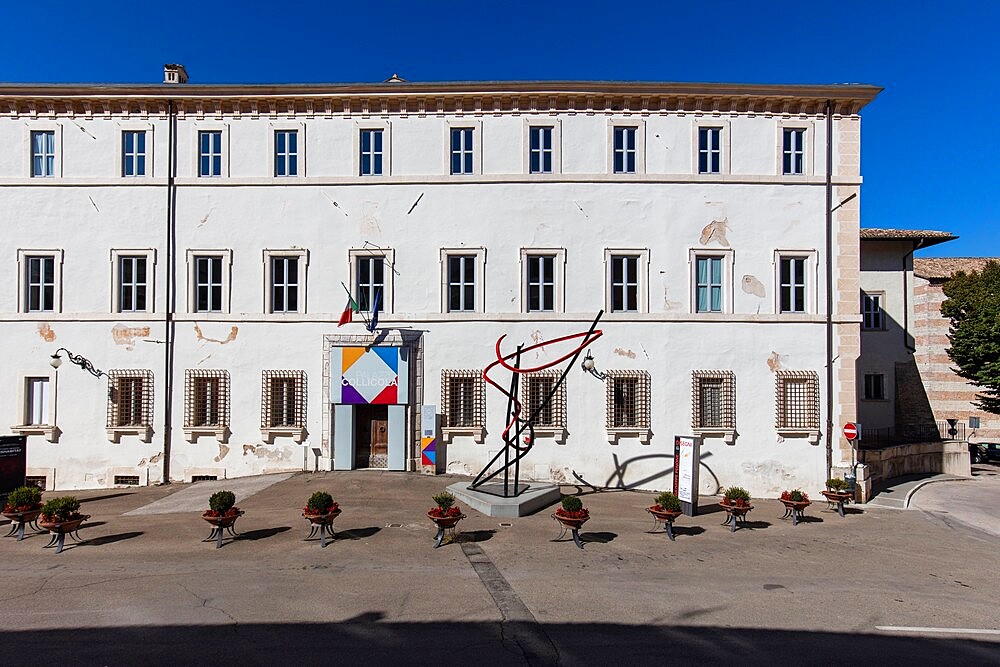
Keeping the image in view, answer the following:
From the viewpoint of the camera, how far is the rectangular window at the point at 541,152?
20.6 m

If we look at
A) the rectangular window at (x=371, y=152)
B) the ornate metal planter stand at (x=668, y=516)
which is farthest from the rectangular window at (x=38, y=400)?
the ornate metal planter stand at (x=668, y=516)

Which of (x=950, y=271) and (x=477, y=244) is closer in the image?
(x=477, y=244)

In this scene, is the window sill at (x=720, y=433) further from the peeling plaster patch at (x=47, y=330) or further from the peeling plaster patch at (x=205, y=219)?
the peeling plaster patch at (x=47, y=330)

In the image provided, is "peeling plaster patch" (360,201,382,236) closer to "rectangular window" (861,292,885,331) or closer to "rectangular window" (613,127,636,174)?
"rectangular window" (613,127,636,174)

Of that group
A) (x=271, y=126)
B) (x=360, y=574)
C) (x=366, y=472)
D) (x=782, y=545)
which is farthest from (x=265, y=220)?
(x=782, y=545)

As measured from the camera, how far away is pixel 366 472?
1995 centimetres

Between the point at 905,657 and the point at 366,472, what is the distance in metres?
15.6

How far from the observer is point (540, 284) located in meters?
20.4

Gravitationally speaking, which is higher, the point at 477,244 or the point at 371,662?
the point at 477,244

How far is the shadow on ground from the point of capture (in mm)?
7391

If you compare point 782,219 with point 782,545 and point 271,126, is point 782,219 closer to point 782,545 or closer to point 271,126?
point 782,545

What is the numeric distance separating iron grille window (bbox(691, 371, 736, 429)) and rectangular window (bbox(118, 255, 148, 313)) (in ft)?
62.3

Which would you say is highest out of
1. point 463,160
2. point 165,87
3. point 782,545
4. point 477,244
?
point 165,87

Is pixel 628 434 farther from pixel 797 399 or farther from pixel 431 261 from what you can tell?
pixel 431 261
